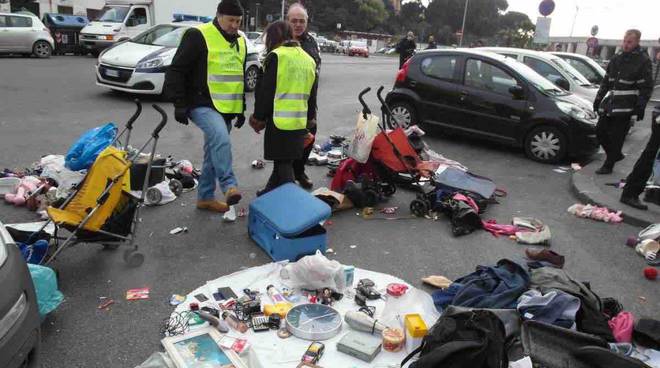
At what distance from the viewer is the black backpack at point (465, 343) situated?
2.73 m

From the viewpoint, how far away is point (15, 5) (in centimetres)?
3139

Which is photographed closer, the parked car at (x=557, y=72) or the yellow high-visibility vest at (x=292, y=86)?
the yellow high-visibility vest at (x=292, y=86)

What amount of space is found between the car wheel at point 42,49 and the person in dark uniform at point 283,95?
1686 cm

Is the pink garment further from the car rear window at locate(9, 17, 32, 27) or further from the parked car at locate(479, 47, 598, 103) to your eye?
the car rear window at locate(9, 17, 32, 27)

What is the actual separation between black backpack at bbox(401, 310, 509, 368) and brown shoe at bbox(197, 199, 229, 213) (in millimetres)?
2843

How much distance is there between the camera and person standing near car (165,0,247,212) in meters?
4.69

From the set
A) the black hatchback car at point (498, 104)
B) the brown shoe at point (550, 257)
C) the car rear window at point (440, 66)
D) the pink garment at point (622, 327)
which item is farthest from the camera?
the car rear window at point (440, 66)

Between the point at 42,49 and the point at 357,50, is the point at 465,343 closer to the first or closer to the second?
the point at 42,49

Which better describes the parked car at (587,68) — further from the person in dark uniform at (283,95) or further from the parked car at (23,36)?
the parked car at (23,36)

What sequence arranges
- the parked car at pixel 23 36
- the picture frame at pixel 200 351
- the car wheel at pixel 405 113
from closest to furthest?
the picture frame at pixel 200 351 → the car wheel at pixel 405 113 → the parked car at pixel 23 36

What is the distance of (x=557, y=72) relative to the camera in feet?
34.1

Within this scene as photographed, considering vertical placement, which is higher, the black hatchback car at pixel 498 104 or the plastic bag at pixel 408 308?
the black hatchback car at pixel 498 104

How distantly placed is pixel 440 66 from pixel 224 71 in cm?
526

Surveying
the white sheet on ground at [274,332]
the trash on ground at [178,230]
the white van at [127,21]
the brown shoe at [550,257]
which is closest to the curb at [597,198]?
the brown shoe at [550,257]
